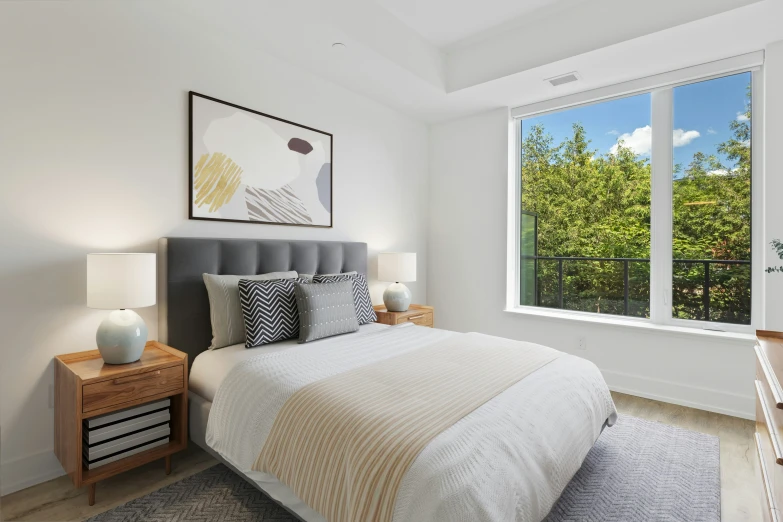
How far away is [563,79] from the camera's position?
11.0 feet

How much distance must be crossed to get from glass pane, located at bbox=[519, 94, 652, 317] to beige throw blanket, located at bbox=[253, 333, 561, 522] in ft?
6.65

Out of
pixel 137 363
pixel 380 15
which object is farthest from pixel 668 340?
pixel 137 363

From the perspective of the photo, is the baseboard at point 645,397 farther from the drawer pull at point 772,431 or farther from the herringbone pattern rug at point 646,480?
the drawer pull at point 772,431

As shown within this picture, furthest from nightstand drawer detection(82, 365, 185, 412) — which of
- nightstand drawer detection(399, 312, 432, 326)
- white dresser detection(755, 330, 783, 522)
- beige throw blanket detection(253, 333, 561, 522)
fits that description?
white dresser detection(755, 330, 783, 522)

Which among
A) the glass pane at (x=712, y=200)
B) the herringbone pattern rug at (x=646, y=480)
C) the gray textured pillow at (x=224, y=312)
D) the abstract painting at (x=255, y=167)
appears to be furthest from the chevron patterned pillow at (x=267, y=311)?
the glass pane at (x=712, y=200)

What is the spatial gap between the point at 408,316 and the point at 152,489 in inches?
83.9

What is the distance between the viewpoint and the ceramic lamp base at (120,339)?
1.99 m

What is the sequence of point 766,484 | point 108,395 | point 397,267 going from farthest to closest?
point 397,267 < point 108,395 < point 766,484

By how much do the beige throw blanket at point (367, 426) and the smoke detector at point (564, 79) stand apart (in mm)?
2448

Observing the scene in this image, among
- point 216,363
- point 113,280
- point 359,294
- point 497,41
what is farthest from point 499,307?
point 113,280

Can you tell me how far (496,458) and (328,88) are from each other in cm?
315

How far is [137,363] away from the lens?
206cm

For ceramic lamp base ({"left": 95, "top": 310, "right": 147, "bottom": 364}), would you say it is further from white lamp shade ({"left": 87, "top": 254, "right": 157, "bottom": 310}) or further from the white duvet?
the white duvet

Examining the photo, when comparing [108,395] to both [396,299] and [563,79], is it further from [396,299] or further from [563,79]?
[563,79]
